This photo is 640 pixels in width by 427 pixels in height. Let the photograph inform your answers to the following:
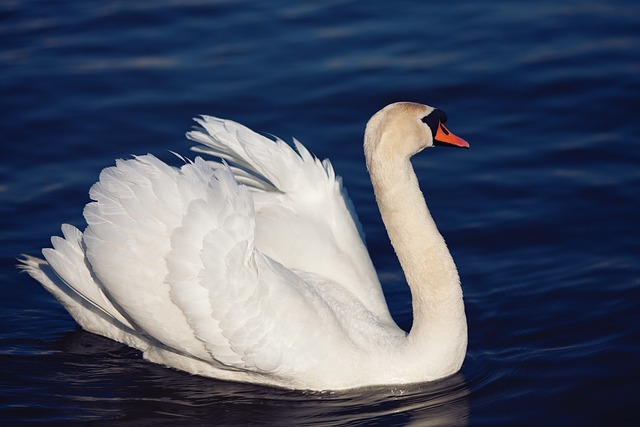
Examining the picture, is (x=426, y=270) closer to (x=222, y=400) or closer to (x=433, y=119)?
(x=433, y=119)

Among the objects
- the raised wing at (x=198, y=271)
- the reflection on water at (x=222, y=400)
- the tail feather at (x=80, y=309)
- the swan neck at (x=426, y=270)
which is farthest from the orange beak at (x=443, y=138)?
the tail feather at (x=80, y=309)

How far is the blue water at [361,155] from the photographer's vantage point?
7867 millimetres

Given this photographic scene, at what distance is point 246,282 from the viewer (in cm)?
748

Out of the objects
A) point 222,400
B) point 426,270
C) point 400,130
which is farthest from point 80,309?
point 400,130

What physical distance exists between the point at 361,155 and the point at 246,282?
13.7ft

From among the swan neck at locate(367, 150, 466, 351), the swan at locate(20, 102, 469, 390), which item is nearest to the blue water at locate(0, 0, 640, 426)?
the swan at locate(20, 102, 469, 390)

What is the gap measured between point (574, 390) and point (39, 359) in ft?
12.4

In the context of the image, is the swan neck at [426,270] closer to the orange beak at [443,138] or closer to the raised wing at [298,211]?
the orange beak at [443,138]

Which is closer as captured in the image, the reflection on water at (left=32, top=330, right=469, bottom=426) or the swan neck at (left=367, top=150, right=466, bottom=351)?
the reflection on water at (left=32, top=330, right=469, bottom=426)

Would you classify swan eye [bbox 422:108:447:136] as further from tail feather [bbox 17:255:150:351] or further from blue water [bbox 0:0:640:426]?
tail feather [bbox 17:255:150:351]

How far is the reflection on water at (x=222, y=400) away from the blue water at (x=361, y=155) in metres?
0.02

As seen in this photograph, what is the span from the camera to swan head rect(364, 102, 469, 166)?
7562mm

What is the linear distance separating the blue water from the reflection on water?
0.06 ft

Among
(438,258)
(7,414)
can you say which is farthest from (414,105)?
(7,414)
